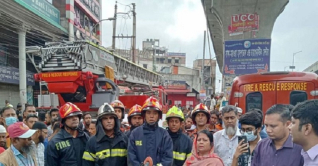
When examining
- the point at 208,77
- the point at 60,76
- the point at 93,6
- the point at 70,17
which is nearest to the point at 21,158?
the point at 60,76

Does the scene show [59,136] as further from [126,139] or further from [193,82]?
[193,82]

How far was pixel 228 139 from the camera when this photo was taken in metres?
3.36

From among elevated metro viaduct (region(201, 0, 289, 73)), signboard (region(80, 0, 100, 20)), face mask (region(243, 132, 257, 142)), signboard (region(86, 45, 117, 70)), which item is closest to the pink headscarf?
face mask (region(243, 132, 257, 142))

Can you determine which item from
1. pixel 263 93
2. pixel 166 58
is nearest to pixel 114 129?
pixel 263 93

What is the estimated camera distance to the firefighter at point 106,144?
3.26 metres

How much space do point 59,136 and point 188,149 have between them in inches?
65.2

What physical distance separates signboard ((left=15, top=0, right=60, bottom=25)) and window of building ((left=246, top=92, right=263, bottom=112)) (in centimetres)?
1169

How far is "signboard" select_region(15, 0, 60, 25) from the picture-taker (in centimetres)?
1420

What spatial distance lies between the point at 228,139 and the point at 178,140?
66cm

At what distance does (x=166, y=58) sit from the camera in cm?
7144

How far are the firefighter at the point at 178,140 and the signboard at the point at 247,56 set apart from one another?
30.6 feet

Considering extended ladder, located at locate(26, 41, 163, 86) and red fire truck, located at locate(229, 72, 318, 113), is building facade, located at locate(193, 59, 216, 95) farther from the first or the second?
red fire truck, located at locate(229, 72, 318, 113)

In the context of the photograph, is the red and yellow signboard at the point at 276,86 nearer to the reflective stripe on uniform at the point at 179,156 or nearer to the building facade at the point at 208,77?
the reflective stripe on uniform at the point at 179,156

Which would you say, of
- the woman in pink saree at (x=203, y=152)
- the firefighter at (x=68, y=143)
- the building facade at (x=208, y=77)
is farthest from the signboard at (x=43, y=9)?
the building facade at (x=208, y=77)
